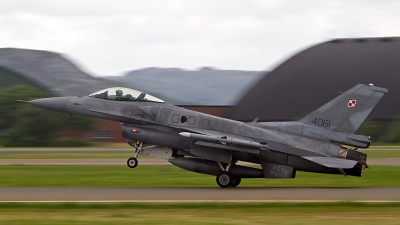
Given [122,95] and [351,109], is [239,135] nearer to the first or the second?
[351,109]

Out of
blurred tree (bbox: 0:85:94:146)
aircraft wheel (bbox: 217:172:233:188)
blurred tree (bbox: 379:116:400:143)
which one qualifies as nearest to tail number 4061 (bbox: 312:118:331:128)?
aircraft wheel (bbox: 217:172:233:188)

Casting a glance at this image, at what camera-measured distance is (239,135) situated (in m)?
20.4

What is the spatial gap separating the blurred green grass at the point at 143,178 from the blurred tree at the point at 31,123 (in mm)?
32649

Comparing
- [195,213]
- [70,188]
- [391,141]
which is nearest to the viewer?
[195,213]

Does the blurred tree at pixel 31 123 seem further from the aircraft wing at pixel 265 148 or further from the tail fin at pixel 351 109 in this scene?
the tail fin at pixel 351 109

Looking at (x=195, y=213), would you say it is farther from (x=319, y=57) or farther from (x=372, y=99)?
(x=319, y=57)

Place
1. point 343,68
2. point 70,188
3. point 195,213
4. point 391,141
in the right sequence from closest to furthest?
point 195,213, point 70,188, point 391,141, point 343,68

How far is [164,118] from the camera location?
2052 centimetres

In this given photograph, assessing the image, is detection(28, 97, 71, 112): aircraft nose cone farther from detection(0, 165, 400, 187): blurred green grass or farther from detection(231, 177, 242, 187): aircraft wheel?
detection(231, 177, 242, 187): aircraft wheel

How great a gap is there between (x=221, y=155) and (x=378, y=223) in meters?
7.92

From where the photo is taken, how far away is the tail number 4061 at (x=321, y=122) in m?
20.2

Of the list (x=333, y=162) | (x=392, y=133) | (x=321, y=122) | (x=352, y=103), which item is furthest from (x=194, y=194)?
(x=392, y=133)

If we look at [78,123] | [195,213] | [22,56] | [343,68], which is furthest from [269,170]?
[22,56]

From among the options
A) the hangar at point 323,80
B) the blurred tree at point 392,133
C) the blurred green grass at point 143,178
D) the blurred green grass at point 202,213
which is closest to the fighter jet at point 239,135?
the blurred green grass at point 143,178
